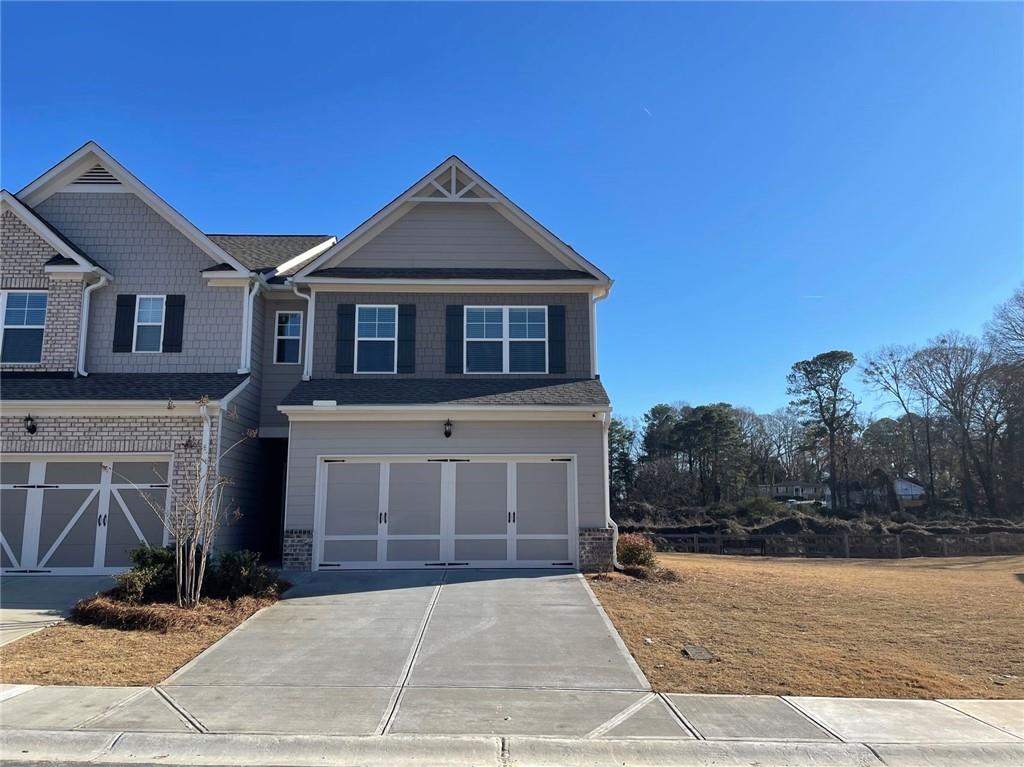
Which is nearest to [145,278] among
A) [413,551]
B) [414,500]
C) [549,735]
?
[414,500]

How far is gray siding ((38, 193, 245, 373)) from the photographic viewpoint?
15.3m

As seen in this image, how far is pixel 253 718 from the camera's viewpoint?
6273 mm

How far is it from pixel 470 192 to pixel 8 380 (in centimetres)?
1057

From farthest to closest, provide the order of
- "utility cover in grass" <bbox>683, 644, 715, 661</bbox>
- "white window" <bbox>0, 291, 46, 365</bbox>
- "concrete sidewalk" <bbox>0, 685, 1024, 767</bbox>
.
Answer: "white window" <bbox>0, 291, 46, 365</bbox>, "utility cover in grass" <bbox>683, 644, 715, 661</bbox>, "concrete sidewalk" <bbox>0, 685, 1024, 767</bbox>

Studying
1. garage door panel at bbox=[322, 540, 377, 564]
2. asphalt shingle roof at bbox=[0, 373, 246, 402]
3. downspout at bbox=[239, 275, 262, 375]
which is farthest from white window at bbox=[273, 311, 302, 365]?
garage door panel at bbox=[322, 540, 377, 564]

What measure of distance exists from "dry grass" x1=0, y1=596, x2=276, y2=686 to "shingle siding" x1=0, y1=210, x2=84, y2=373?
278 inches

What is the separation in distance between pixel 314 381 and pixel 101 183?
682cm

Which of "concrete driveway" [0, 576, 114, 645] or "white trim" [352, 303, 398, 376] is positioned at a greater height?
"white trim" [352, 303, 398, 376]

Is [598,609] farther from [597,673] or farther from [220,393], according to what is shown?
[220,393]

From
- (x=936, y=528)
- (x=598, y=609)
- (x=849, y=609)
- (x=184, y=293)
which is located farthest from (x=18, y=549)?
(x=936, y=528)

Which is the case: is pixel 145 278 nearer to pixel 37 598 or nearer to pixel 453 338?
pixel 453 338

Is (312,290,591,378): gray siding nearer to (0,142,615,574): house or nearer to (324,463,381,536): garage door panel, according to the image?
(0,142,615,574): house

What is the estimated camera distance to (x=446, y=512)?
1431 cm

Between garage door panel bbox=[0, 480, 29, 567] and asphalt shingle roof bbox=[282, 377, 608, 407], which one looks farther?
asphalt shingle roof bbox=[282, 377, 608, 407]
